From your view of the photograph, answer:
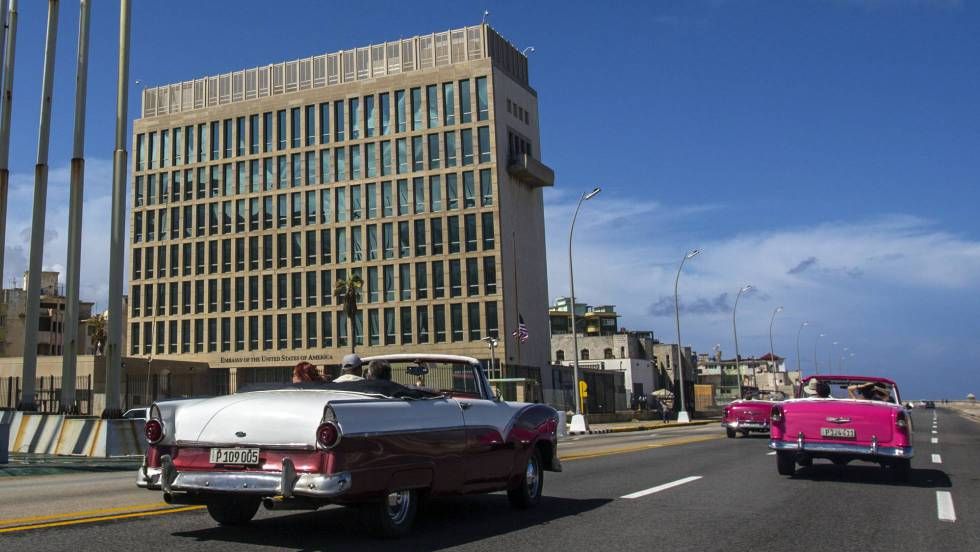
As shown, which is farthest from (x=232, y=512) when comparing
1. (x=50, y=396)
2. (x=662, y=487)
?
(x=50, y=396)

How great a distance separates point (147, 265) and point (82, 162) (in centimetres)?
5873

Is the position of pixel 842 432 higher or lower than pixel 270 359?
lower

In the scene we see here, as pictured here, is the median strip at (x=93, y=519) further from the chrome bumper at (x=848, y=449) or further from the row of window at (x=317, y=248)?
the row of window at (x=317, y=248)

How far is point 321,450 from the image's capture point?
5.99 meters

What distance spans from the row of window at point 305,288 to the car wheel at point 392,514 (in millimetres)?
57418

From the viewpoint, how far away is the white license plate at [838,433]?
11836 millimetres

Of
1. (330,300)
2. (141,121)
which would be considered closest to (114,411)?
(330,300)

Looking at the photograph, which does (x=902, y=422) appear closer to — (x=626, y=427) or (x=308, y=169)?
(x=626, y=427)

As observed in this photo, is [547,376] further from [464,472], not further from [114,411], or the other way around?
[464,472]

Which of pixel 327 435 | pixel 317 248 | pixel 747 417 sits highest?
pixel 317 248

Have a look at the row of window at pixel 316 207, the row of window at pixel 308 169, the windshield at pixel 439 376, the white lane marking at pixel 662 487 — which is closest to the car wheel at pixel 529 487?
the windshield at pixel 439 376

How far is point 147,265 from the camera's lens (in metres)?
76.8

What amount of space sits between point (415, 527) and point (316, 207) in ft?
213

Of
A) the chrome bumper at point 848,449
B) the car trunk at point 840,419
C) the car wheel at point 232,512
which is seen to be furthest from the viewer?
the car trunk at point 840,419
